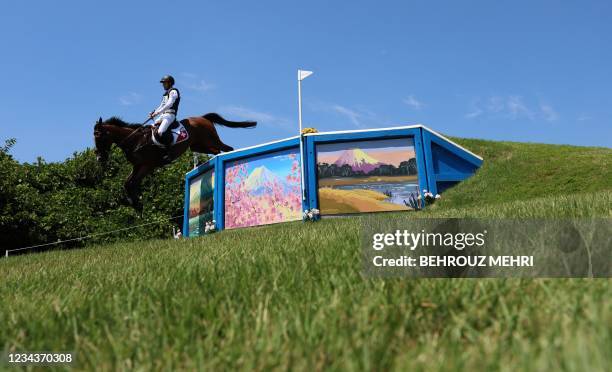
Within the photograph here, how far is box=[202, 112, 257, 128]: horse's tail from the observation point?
16.1 meters

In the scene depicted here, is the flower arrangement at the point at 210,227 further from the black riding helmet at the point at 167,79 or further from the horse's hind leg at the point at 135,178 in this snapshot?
the black riding helmet at the point at 167,79

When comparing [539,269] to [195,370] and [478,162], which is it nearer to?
[195,370]

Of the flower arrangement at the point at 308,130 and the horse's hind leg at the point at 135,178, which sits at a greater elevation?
the flower arrangement at the point at 308,130

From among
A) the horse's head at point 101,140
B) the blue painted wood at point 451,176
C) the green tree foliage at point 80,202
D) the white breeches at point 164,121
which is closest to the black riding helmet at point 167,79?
the white breeches at point 164,121

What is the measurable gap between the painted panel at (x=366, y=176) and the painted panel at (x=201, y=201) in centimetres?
560

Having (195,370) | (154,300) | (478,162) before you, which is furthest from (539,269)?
(478,162)

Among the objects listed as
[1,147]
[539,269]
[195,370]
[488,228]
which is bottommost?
[195,370]

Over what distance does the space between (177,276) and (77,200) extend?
29658 mm

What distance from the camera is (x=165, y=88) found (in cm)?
1359

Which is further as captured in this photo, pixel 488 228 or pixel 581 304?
pixel 488 228

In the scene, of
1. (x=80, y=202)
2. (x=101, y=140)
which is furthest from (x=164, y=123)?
(x=80, y=202)

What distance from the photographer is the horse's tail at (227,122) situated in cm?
1611

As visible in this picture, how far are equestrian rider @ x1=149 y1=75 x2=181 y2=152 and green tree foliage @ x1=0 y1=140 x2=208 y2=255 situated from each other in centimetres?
1293

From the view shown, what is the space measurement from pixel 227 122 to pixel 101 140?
15.2 ft
